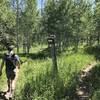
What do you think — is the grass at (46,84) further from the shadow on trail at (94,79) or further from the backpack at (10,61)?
the backpack at (10,61)

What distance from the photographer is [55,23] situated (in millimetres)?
48375

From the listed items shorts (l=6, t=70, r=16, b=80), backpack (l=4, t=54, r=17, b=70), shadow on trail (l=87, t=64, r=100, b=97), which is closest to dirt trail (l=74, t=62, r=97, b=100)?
shadow on trail (l=87, t=64, r=100, b=97)

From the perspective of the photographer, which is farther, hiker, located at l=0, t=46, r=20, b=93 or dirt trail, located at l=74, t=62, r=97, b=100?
dirt trail, located at l=74, t=62, r=97, b=100

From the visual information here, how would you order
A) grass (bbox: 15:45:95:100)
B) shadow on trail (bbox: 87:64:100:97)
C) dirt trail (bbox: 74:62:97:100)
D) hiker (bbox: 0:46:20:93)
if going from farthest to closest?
shadow on trail (bbox: 87:64:100:97), dirt trail (bbox: 74:62:97:100), hiker (bbox: 0:46:20:93), grass (bbox: 15:45:95:100)

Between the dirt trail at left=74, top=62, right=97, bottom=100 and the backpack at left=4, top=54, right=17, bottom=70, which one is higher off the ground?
the backpack at left=4, top=54, right=17, bottom=70

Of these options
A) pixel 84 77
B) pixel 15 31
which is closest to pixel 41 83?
pixel 84 77

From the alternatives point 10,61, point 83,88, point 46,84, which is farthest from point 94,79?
point 10,61

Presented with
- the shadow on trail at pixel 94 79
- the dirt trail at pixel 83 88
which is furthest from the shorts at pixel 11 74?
the shadow on trail at pixel 94 79

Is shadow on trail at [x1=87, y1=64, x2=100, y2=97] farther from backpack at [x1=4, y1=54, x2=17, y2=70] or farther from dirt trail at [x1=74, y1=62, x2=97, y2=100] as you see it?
backpack at [x1=4, y1=54, x2=17, y2=70]

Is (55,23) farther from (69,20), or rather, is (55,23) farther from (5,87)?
(5,87)

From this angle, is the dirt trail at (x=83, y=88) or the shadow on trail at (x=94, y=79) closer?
the dirt trail at (x=83, y=88)

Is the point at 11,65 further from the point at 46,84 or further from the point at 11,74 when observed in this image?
the point at 46,84

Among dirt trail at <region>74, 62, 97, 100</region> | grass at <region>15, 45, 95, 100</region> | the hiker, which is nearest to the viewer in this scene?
grass at <region>15, 45, 95, 100</region>

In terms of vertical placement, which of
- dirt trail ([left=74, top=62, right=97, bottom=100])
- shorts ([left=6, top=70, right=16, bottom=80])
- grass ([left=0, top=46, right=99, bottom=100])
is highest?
shorts ([left=6, top=70, right=16, bottom=80])
